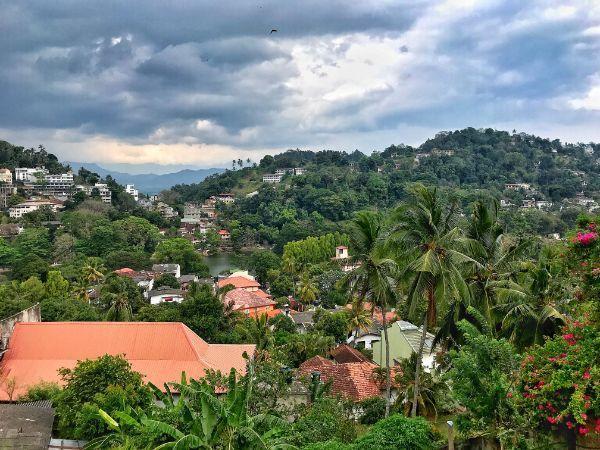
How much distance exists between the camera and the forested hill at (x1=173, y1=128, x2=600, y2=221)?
103125mm

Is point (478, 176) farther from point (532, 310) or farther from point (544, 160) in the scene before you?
point (532, 310)

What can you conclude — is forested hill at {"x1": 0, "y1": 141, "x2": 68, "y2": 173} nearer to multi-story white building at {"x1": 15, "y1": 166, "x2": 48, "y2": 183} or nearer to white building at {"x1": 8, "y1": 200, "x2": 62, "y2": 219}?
multi-story white building at {"x1": 15, "y1": 166, "x2": 48, "y2": 183}

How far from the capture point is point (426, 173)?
124m

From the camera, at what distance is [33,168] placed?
103500 millimetres

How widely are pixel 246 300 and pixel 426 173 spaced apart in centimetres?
9141

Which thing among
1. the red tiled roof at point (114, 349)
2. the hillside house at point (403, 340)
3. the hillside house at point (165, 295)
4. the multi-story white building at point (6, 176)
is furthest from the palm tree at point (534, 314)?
the multi-story white building at point (6, 176)

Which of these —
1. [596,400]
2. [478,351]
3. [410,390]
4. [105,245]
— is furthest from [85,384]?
[105,245]

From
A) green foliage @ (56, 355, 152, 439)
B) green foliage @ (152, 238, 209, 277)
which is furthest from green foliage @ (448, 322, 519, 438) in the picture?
green foliage @ (152, 238, 209, 277)

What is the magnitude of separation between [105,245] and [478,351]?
5985cm

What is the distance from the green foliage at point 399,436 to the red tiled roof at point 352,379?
6.91 metres

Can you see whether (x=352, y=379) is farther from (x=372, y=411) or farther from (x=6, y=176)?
(x=6, y=176)

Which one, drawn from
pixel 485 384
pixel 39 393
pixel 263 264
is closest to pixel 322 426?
pixel 485 384

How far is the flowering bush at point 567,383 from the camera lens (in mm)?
6727

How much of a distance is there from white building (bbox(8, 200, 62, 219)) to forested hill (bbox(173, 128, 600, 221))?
35.8 m
